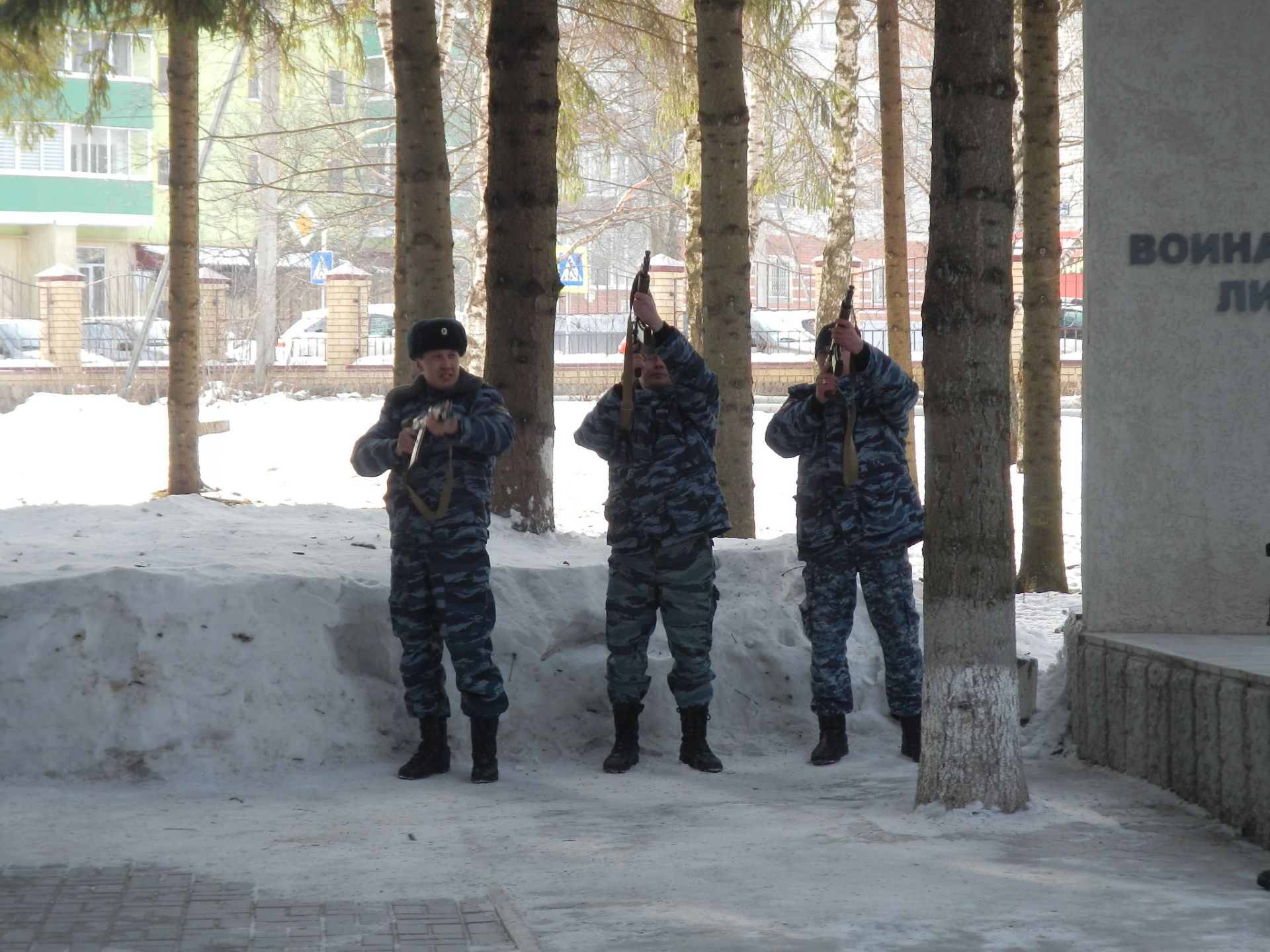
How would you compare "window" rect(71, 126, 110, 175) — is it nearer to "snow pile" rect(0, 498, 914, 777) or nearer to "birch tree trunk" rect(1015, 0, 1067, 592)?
"birch tree trunk" rect(1015, 0, 1067, 592)

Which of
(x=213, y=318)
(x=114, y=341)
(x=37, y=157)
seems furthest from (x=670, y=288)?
(x=37, y=157)

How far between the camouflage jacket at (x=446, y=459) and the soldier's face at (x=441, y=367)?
28 mm

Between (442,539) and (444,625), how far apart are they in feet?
1.08

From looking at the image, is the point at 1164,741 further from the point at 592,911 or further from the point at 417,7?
the point at 417,7

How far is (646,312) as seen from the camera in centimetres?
593

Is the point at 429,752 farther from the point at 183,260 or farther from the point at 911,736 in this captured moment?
the point at 183,260

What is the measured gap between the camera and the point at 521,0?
25.2ft

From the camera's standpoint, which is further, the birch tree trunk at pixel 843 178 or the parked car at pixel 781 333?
the parked car at pixel 781 333

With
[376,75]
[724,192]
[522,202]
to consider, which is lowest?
[522,202]

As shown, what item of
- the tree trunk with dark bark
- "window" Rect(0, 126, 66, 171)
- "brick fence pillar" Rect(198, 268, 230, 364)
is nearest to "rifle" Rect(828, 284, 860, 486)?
the tree trunk with dark bark

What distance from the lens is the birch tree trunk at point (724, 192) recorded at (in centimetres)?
888

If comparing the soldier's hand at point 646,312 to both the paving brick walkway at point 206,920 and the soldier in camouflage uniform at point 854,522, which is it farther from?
the paving brick walkway at point 206,920

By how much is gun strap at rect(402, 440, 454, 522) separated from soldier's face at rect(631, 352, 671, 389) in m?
0.82

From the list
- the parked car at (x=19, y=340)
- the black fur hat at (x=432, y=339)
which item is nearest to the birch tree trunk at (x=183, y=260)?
the black fur hat at (x=432, y=339)
